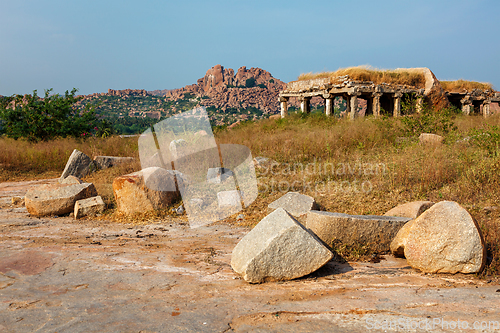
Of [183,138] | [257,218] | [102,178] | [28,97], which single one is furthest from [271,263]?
[28,97]

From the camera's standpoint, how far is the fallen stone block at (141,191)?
5.64 m

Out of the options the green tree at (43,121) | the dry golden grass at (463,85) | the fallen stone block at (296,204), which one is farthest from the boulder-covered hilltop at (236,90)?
the fallen stone block at (296,204)

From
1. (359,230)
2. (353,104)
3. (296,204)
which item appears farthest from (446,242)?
(353,104)

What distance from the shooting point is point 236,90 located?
293 feet

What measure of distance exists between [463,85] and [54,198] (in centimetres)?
2205

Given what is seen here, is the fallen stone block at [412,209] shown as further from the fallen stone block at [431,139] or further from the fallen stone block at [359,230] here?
the fallen stone block at [431,139]

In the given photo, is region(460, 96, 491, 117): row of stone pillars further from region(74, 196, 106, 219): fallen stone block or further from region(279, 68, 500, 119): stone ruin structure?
region(74, 196, 106, 219): fallen stone block

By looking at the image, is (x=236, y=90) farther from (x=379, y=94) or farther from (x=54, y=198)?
(x=54, y=198)

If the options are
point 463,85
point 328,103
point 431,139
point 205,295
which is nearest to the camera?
point 205,295

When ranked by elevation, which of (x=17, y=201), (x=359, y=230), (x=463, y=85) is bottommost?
(x=17, y=201)

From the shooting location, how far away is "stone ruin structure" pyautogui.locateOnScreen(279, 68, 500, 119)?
1566 cm

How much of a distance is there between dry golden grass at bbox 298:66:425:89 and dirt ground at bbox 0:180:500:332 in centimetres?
1384

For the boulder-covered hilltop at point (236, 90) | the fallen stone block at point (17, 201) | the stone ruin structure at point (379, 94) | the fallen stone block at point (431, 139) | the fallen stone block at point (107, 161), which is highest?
the boulder-covered hilltop at point (236, 90)

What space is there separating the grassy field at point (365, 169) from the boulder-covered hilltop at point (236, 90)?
67.3 meters
